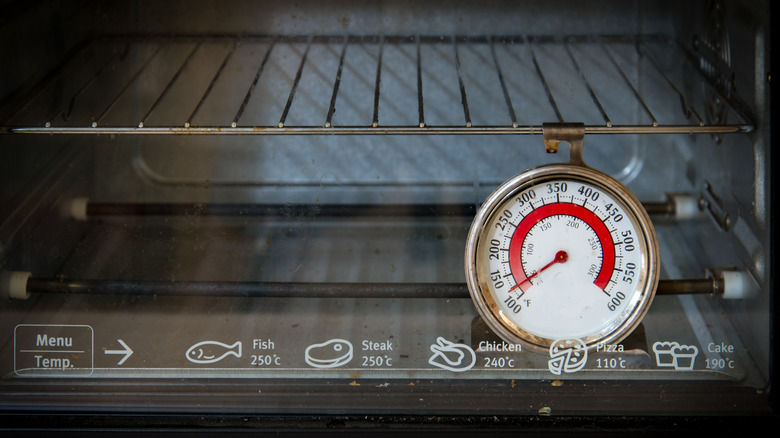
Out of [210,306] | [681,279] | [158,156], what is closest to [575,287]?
[681,279]

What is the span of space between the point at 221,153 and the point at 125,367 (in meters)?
0.35

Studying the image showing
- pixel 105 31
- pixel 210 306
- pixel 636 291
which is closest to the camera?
pixel 636 291

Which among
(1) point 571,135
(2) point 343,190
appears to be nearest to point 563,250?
(1) point 571,135

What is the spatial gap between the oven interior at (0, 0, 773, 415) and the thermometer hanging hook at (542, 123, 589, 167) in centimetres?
2

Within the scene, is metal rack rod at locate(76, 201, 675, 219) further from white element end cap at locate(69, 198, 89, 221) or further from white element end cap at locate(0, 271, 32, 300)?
white element end cap at locate(0, 271, 32, 300)

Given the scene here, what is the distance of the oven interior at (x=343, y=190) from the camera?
88 centimetres

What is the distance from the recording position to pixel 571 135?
853mm

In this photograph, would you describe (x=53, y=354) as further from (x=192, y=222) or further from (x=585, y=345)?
(x=585, y=345)

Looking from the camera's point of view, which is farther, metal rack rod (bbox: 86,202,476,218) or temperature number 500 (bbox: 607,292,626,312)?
metal rack rod (bbox: 86,202,476,218)

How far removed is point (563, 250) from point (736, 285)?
0.28 metres

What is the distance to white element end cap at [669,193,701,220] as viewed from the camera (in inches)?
40.8

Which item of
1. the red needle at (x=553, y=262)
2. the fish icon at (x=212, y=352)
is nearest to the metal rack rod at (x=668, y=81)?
the red needle at (x=553, y=262)

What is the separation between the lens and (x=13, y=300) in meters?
0.94

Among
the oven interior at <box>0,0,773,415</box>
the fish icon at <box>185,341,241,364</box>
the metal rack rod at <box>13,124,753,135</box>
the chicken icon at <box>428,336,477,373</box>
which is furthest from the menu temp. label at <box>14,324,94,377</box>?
the chicken icon at <box>428,336,477,373</box>
